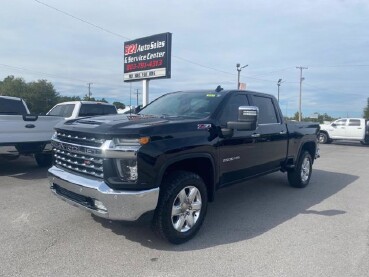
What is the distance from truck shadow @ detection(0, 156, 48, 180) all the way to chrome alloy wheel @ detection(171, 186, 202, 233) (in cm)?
461

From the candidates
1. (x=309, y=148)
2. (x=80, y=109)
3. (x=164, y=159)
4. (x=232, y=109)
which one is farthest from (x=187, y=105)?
(x=80, y=109)

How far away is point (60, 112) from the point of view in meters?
11.3

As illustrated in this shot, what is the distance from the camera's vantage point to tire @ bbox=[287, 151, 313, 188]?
6938 mm

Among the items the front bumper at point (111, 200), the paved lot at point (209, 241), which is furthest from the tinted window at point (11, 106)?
the front bumper at point (111, 200)

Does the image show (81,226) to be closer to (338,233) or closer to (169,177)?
(169,177)

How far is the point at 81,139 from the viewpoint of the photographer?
12.3 ft

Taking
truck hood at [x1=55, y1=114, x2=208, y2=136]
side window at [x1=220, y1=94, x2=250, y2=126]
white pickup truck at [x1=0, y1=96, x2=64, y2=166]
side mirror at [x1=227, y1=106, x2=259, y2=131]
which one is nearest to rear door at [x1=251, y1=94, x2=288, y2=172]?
side window at [x1=220, y1=94, x2=250, y2=126]

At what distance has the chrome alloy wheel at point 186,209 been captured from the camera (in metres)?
3.90

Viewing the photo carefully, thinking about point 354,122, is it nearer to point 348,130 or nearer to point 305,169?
point 348,130

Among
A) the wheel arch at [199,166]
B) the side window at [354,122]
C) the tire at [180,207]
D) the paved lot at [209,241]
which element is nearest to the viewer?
the paved lot at [209,241]

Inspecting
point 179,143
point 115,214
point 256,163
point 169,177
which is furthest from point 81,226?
point 256,163

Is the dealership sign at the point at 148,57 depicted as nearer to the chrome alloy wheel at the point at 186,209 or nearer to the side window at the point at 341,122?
the side window at the point at 341,122

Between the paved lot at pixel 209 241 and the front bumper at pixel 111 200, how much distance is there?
0.21 meters

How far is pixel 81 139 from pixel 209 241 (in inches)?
77.0
